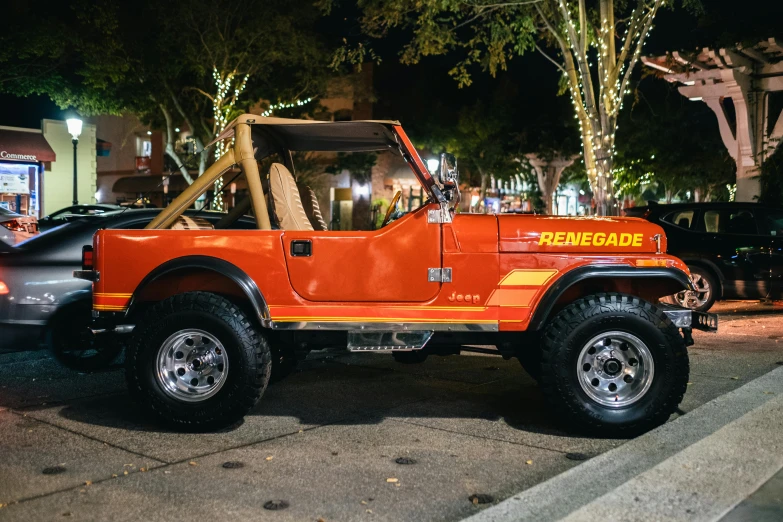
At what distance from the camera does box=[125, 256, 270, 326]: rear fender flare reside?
5.53m

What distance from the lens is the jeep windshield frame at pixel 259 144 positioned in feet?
19.1

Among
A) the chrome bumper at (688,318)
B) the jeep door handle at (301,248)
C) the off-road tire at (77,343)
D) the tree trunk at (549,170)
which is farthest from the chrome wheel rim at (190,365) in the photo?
the tree trunk at (549,170)

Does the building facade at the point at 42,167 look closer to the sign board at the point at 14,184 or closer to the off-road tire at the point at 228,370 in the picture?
the sign board at the point at 14,184

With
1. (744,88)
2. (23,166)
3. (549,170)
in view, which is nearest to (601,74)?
(744,88)

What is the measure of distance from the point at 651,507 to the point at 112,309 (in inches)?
150

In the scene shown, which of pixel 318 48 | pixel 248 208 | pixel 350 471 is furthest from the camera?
pixel 318 48

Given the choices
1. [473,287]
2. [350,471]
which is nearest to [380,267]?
[473,287]

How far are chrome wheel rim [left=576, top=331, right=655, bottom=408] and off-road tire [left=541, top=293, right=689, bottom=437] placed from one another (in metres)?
0.05

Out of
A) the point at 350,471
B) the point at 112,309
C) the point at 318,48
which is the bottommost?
the point at 350,471

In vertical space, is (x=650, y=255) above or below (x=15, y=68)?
below

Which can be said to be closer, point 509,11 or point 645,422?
point 645,422

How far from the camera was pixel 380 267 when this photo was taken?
18.4ft

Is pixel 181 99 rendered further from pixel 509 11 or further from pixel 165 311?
pixel 165 311

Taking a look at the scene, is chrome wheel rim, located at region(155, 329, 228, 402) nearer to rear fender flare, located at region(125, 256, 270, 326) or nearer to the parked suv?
rear fender flare, located at region(125, 256, 270, 326)
